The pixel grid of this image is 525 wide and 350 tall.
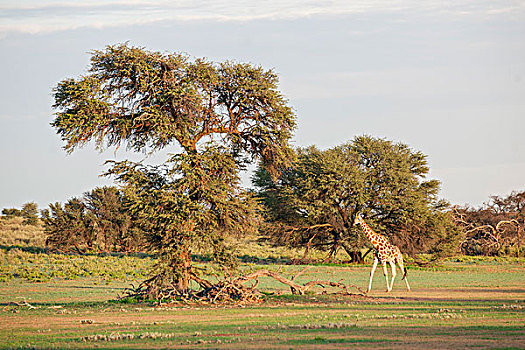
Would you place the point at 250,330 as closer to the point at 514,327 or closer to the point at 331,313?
the point at 331,313

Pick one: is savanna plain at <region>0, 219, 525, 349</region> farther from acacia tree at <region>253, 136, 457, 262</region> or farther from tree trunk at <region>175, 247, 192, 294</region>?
acacia tree at <region>253, 136, 457, 262</region>

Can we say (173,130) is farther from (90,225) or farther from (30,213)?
(30,213)

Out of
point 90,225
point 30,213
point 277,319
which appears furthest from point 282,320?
point 30,213

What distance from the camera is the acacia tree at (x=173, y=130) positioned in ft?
77.7

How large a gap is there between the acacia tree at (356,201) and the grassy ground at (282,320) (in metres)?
14.6

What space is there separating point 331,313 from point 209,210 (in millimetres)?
6244

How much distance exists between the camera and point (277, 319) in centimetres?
1859

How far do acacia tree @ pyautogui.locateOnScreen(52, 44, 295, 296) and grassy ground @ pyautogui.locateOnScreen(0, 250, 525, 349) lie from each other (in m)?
2.42

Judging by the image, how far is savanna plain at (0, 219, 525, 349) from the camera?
14.0m

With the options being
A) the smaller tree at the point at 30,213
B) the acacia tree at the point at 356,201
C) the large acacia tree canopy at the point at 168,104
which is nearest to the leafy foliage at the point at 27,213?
the smaller tree at the point at 30,213

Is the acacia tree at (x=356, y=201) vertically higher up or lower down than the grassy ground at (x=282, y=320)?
higher up

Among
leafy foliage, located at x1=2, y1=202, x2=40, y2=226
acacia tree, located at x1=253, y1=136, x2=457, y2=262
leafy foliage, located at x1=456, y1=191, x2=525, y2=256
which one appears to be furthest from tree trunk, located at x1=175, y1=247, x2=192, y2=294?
leafy foliage, located at x1=2, y1=202, x2=40, y2=226

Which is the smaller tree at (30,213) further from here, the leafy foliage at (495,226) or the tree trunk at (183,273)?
the tree trunk at (183,273)

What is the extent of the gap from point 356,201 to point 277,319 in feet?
98.2
